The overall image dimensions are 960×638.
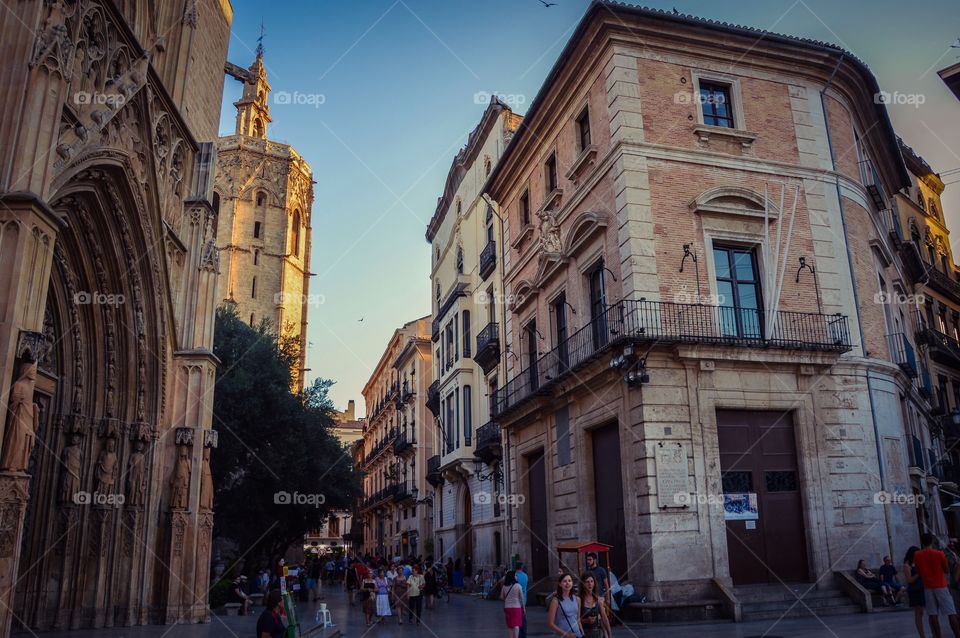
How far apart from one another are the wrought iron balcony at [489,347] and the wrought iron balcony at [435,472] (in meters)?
9.62

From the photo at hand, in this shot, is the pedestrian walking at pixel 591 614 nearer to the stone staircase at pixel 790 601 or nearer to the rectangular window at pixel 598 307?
the stone staircase at pixel 790 601

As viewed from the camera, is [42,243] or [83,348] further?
[83,348]

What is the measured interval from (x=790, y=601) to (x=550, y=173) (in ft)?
43.3

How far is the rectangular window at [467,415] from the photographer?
3222cm

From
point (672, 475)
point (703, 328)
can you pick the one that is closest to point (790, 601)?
point (672, 475)

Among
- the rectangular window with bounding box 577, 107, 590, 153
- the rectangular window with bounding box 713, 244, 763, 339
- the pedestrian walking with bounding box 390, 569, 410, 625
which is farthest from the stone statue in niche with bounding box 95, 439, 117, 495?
the rectangular window with bounding box 577, 107, 590, 153

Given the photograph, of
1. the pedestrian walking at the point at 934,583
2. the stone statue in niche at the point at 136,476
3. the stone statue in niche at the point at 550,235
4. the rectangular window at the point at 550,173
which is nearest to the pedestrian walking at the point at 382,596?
the stone statue in niche at the point at 136,476

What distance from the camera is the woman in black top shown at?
29.1ft

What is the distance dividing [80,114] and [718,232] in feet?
44.1

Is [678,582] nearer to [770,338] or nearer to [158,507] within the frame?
[770,338]

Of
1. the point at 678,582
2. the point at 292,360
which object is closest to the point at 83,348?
the point at 678,582

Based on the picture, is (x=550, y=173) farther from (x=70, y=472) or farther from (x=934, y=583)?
(x=934, y=583)

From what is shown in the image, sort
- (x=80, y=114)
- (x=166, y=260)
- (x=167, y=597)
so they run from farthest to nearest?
(x=166, y=260), (x=167, y=597), (x=80, y=114)

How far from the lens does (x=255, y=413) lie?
2378cm
